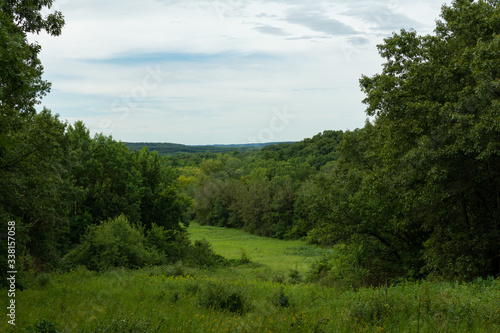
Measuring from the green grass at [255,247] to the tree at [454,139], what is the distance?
2851 centimetres

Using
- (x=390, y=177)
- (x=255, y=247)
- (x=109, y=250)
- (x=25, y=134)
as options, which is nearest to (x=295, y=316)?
(x=390, y=177)

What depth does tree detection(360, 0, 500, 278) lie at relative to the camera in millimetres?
11914

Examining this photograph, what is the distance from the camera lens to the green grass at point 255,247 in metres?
45.9

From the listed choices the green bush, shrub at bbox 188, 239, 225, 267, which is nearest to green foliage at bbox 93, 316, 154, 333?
the green bush

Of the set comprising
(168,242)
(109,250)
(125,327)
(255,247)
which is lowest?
(255,247)

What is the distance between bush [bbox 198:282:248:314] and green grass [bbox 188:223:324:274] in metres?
32.1

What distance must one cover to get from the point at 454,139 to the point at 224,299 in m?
9.51

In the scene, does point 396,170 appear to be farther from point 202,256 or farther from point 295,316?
point 202,256

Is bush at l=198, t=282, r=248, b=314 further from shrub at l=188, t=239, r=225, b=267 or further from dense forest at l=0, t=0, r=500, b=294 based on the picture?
shrub at l=188, t=239, r=225, b=267

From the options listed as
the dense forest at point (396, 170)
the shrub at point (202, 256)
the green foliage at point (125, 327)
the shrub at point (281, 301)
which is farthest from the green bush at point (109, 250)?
the green foliage at point (125, 327)

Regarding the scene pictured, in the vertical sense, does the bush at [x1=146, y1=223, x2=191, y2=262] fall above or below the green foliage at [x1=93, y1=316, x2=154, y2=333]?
below

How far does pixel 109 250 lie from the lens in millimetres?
24047

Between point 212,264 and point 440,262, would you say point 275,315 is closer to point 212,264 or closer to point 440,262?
point 440,262

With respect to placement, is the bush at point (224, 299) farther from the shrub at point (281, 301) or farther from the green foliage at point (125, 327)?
the green foliage at point (125, 327)
